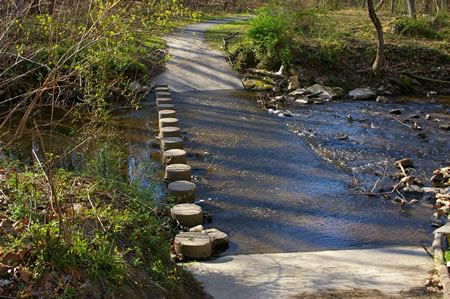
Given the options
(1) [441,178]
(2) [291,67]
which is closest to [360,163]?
(1) [441,178]

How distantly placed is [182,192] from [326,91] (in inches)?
413

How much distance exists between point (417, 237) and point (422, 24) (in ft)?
55.2

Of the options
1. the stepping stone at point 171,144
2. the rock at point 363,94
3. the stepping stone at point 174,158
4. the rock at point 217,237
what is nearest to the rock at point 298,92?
the rock at point 363,94

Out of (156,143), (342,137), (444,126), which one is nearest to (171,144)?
(156,143)

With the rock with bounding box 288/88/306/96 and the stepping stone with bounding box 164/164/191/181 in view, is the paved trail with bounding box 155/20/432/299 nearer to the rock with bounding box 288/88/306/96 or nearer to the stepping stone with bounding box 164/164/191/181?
the stepping stone with bounding box 164/164/191/181

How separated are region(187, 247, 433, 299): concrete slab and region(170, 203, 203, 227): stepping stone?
0.85 meters

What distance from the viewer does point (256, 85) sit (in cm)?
1702

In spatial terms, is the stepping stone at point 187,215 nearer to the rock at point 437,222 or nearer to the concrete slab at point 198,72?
the rock at point 437,222

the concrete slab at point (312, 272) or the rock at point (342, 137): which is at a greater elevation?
the rock at point (342, 137)

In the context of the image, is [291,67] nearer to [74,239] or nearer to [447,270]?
[447,270]

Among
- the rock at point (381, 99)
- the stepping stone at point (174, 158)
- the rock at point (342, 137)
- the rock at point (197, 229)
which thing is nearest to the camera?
the rock at point (197, 229)

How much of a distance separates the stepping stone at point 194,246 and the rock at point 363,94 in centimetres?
1171

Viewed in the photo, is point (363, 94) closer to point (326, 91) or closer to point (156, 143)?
point (326, 91)

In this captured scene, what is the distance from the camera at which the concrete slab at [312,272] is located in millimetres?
4832
